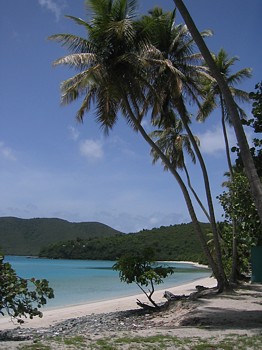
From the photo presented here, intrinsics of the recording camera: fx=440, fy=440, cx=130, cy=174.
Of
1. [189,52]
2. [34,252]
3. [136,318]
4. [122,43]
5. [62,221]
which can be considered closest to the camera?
[136,318]

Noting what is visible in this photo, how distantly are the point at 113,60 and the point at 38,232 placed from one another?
127 m

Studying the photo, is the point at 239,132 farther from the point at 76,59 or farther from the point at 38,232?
the point at 38,232

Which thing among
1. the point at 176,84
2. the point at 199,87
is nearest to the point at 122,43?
the point at 176,84

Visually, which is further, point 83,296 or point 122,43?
point 83,296

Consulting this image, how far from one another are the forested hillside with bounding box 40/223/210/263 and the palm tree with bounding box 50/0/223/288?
181ft

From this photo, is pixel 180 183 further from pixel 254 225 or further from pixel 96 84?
pixel 96 84

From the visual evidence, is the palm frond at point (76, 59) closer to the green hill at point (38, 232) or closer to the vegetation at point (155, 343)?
the vegetation at point (155, 343)

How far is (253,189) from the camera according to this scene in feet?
30.1

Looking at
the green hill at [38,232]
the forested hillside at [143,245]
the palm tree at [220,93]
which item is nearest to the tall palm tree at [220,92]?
the palm tree at [220,93]

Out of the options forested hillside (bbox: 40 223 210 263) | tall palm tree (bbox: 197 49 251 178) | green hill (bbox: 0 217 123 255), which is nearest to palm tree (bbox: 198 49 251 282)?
tall palm tree (bbox: 197 49 251 178)

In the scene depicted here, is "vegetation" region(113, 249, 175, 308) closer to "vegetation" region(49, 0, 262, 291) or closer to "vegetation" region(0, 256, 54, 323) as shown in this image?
"vegetation" region(49, 0, 262, 291)

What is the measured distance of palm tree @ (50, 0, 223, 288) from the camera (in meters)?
14.7

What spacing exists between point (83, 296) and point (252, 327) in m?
19.2

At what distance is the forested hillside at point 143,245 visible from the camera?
80.4 m
